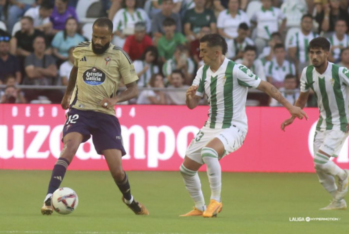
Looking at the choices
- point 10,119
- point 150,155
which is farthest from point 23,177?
point 150,155

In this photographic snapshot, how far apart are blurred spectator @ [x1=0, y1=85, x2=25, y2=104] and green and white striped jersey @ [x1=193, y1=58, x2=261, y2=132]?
6679mm

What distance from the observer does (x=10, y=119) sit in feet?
49.5

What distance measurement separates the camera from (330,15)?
61.3ft

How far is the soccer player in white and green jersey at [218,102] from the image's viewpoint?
9141 mm

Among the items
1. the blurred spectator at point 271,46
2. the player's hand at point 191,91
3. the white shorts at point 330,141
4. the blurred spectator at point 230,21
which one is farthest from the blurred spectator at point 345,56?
the player's hand at point 191,91

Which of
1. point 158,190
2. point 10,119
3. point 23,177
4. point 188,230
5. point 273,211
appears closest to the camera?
point 188,230

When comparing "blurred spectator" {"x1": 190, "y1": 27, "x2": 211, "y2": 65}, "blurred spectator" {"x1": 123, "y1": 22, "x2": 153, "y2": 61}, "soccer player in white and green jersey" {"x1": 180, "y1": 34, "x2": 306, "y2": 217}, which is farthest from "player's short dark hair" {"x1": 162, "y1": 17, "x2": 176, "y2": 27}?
"soccer player in white and green jersey" {"x1": 180, "y1": 34, "x2": 306, "y2": 217}

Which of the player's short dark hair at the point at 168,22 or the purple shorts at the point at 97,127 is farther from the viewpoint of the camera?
the player's short dark hair at the point at 168,22

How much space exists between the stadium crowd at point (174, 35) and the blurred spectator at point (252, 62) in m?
0.02

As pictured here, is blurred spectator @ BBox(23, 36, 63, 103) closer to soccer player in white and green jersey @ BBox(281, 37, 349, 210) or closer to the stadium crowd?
the stadium crowd

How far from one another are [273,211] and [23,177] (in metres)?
5.43

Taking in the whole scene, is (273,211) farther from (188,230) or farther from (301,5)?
(301,5)

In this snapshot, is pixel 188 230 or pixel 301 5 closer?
pixel 188 230

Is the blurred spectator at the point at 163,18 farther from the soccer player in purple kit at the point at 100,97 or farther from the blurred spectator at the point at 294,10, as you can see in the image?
the soccer player in purple kit at the point at 100,97
